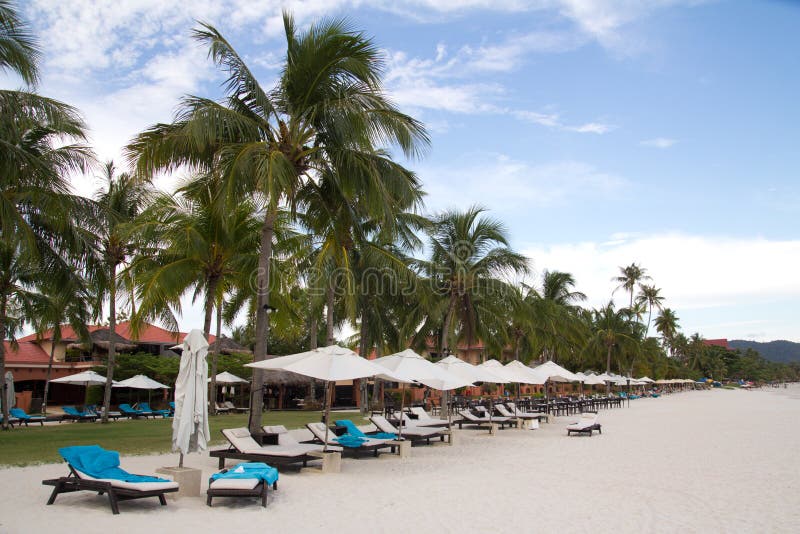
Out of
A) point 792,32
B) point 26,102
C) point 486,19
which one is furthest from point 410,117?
point 792,32

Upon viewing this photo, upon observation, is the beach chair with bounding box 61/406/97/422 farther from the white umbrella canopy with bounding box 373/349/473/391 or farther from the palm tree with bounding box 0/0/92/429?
the white umbrella canopy with bounding box 373/349/473/391

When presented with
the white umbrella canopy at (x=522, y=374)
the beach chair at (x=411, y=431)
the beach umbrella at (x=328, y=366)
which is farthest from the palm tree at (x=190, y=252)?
the white umbrella canopy at (x=522, y=374)

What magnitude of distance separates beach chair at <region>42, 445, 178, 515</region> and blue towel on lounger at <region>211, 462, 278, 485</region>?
635 millimetres

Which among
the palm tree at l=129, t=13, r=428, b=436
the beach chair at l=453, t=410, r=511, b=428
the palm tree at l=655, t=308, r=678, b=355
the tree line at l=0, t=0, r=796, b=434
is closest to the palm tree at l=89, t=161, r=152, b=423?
the tree line at l=0, t=0, r=796, b=434

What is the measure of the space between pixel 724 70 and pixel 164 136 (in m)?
10.0

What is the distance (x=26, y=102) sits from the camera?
11.7 meters

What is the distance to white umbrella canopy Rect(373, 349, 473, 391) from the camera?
13.9 meters

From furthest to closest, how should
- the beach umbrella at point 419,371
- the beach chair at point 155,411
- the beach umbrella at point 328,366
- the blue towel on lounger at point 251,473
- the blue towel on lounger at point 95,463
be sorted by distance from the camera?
the beach chair at point 155,411, the beach umbrella at point 419,371, the beach umbrella at point 328,366, the blue towel on lounger at point 251,473, the blue towel on lounger at point 95,463

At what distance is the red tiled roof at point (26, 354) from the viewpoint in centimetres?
3144

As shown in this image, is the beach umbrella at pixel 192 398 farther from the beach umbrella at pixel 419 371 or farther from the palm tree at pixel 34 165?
the beach umbrella at pixel 419 371

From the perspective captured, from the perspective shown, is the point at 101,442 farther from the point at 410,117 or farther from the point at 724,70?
the point at 724,70

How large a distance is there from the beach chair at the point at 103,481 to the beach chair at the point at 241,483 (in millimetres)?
469

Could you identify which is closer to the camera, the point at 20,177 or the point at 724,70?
the point at 724,70

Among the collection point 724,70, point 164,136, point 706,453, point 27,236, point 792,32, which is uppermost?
point 164,136
